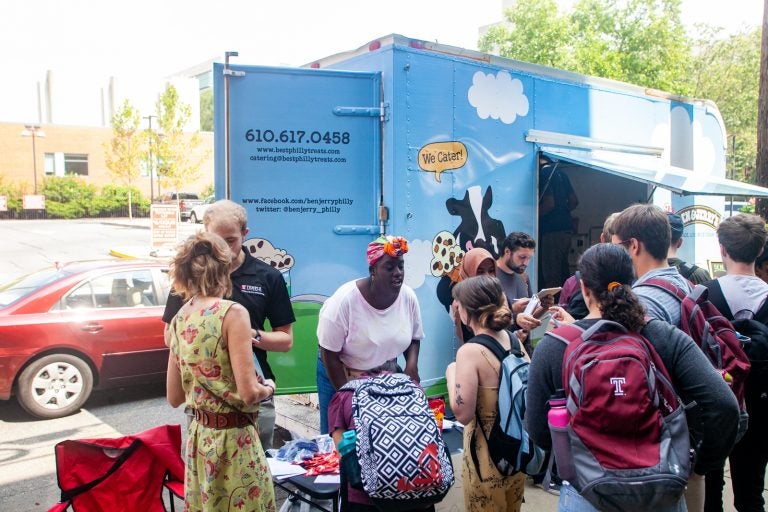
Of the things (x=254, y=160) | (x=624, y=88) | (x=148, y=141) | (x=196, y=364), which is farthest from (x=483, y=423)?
(x=148, y=141)

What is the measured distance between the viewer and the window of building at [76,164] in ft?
162

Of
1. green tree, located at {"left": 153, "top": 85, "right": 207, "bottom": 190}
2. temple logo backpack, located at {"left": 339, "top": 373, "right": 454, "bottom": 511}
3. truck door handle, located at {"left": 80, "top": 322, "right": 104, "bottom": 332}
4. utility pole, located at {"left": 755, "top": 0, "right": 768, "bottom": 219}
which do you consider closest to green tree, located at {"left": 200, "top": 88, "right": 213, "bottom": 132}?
green tree, located at {"left": 153, "top": 85, "right": 207, "bottom": 190}

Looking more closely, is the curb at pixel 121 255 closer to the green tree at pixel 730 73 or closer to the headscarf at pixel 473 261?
the headscarf at pixel 473 261

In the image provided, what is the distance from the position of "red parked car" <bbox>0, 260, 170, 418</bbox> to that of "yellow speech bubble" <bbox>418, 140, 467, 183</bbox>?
3.32 m

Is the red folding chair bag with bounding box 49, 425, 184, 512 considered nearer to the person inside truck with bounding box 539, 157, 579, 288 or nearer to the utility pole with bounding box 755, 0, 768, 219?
the person inside truck with bounding box 539, 157, 579, 288

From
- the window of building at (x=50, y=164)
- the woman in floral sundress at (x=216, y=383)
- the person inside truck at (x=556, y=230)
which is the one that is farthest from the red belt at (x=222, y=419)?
the window of building at (x=50, y=164)

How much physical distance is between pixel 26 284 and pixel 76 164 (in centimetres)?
4722

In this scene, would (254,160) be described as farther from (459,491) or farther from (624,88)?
(624,88)

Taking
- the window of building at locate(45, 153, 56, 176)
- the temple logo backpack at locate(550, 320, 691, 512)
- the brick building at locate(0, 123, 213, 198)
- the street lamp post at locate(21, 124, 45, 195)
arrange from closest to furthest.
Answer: the temple logo backpack at locate(550, 320, 691, 512), the street lamp post at locate(21, 124, 45, 195), the brick building at locate(0, 123, 213, 198), the window of building at locate(45, 153, 56, 176)

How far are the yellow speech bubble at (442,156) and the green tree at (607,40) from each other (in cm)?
1910

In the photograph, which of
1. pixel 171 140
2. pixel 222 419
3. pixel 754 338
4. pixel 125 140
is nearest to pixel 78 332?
pixel 222 419

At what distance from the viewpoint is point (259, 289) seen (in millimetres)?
3766

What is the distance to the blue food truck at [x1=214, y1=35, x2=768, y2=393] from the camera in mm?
5047

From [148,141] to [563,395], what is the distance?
121 ft
